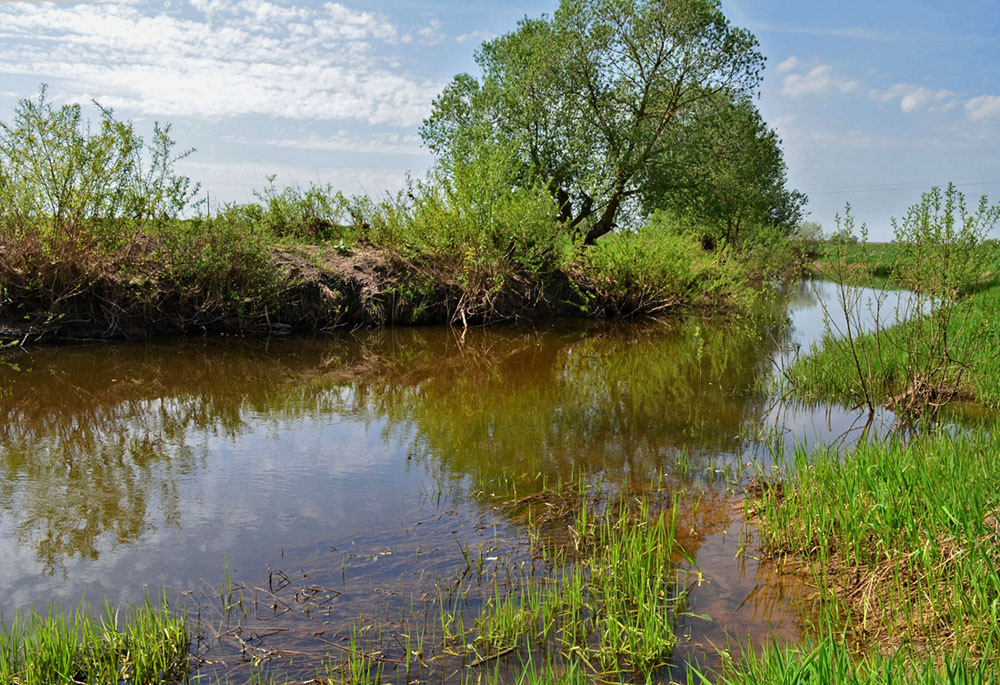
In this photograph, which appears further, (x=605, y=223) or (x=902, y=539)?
(x=605, y=223)

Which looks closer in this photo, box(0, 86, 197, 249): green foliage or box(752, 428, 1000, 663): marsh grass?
box(752, 428, 1000, 663): marsh grass

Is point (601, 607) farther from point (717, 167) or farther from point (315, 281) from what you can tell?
point (717, 167)

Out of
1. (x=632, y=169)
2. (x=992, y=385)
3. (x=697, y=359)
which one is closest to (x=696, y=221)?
(x=632, y=169)

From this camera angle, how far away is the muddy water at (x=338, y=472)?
494 cm

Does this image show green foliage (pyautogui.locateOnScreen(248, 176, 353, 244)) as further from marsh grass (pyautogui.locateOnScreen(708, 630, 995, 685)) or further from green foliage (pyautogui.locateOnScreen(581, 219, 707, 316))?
marsh grass (pyautogui.locateOnScreen(708, 630, 995, 685))

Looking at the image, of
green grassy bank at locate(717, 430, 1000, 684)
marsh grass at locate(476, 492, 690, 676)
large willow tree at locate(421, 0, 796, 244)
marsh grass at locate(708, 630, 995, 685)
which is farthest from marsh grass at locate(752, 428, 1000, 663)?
large willow tree at locate(421, 0, 796, 244)

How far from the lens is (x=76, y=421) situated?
9656mm

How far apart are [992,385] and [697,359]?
5634 millimetres

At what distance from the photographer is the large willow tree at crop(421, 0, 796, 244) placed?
26.4 meters

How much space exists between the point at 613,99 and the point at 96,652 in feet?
86.0

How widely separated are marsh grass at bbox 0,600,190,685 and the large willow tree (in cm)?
2229

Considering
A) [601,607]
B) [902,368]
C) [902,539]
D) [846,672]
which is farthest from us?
[902,368]

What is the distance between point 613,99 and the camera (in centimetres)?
2728

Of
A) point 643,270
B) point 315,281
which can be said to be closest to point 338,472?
point 315,281
